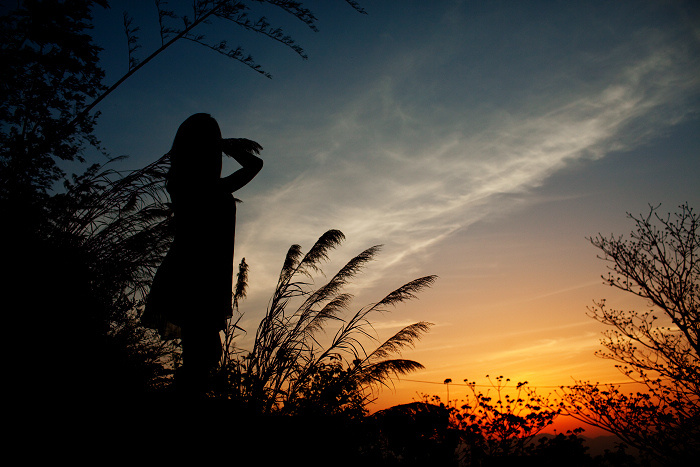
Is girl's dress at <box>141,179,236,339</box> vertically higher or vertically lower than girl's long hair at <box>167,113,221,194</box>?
lower

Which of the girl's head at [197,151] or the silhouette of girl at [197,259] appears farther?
the girl's head at [197,151]

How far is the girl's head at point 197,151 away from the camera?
1.99 metres

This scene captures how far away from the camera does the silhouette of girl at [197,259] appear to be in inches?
73.9

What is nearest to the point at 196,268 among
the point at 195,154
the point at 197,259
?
the point at 197,259

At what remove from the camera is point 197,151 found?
2008 mm

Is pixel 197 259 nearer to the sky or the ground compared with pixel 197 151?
nearer to the ground

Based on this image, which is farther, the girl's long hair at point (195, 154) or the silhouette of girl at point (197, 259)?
the girl's long hair at point (195, 154)

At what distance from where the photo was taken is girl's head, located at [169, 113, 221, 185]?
199 centimetres

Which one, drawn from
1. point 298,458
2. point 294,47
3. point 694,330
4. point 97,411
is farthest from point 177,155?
point 694,330

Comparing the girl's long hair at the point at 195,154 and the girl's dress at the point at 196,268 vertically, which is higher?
the girl's long hair at the point at 195,154

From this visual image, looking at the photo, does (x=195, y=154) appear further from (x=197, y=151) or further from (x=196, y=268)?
(x=196, y=268)

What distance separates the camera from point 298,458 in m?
2.48

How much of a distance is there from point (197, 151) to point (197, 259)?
62 cm

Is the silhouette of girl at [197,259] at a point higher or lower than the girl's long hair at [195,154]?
lower
